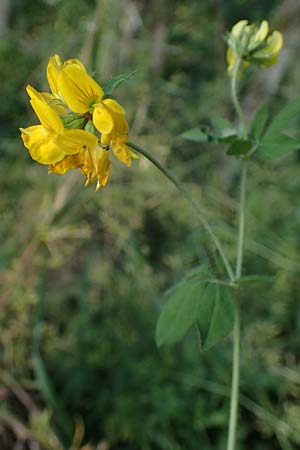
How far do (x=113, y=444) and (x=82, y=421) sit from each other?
89mm

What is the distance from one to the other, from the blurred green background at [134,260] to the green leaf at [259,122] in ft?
2.49

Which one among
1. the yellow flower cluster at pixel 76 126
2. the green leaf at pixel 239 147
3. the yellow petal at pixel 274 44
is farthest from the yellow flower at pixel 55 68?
the yellow petal at pixel 274 44

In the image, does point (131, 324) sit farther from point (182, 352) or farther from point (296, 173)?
point (296, 173)

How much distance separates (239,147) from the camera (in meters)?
0.67

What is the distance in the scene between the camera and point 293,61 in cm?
256

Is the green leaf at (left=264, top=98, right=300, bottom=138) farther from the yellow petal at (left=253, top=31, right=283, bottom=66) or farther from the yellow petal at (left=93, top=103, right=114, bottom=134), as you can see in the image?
the yellow petal at (left=93, top=103, right=114, bottom=134)

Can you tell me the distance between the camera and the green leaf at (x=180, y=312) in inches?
25.5

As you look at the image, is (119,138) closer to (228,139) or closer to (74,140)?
(74,140)

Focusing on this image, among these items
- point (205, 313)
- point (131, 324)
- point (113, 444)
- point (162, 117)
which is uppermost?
point (205, 313)

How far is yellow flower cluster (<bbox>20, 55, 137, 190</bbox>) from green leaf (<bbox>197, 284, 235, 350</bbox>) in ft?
0.61

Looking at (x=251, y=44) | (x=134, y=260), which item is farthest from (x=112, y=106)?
(x=134, y=260)

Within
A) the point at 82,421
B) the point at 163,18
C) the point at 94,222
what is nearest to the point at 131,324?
the point at 82,421

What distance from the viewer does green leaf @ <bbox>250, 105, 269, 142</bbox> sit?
0.73m

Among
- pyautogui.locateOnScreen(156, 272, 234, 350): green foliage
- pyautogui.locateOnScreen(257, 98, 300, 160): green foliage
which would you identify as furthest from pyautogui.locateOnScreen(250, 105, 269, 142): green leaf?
pyautogui.locateOnScreen(156, 272, 234, 350): green foliage
